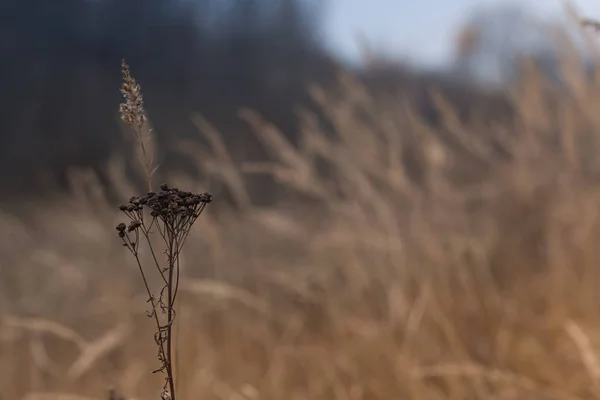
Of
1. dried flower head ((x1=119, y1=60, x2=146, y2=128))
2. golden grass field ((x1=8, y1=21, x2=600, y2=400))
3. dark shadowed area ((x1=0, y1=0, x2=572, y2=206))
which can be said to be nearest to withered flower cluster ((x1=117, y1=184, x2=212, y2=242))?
dried flower head ((x1=119, y1=60, x2=146, y2=128))

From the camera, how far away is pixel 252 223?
6.65 ft

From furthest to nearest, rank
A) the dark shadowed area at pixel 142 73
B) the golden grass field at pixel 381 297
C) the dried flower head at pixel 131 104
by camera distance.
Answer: the dark shadowed area at pixel 142 73, the golden grass field at pixel 381 297, the dried flower head at pixel 131 104

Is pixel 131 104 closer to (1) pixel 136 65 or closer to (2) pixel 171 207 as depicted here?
(2) pixel 171 207

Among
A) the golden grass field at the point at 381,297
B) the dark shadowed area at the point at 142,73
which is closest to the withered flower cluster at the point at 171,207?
the golden grass field at the point at 381,297

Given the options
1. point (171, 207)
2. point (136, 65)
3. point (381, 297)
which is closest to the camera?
point (171, 207)

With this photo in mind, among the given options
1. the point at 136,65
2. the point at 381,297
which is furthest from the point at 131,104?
the point at 136,65

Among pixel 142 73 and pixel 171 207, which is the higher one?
pixel 142 73

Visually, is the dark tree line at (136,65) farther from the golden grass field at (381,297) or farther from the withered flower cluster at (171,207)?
the withered flower cluster at (171,207)

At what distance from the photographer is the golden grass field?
3.36 feet

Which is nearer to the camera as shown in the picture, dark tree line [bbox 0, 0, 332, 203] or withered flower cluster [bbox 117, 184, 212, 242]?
withered flower cluster [bbox 117, 184, 212, 242]

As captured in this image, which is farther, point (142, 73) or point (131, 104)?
point (142, 73)

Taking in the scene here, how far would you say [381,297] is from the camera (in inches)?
54.1

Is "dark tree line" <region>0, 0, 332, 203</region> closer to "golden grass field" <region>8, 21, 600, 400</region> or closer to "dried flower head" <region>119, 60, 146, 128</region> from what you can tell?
"golden grass field" <region>8, 21, 600, 400</region>

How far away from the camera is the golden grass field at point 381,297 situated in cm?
102
